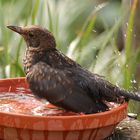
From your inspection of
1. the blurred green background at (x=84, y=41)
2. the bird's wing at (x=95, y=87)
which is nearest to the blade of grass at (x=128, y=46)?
the blurred green background at (x=84, y=41)

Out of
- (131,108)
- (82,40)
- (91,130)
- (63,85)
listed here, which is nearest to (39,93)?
(63,85)

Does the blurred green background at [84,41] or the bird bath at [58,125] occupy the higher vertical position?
the blurred green background at [84,41]

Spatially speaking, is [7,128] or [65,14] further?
[65,14]

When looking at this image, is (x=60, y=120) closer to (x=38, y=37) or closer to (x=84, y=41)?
(x=38, y=37)

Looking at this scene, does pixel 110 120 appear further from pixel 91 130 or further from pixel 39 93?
pixel 39 93

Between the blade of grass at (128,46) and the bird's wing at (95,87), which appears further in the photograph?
the blade of grass at (128,46)

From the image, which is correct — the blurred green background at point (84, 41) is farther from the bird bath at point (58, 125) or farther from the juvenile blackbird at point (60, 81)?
the bird bath at point (58, 125)

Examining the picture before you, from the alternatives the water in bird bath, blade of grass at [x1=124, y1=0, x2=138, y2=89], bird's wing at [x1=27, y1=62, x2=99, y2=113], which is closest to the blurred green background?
blade of grass at [x1=124, y1=0, x2=138, y2=89]
